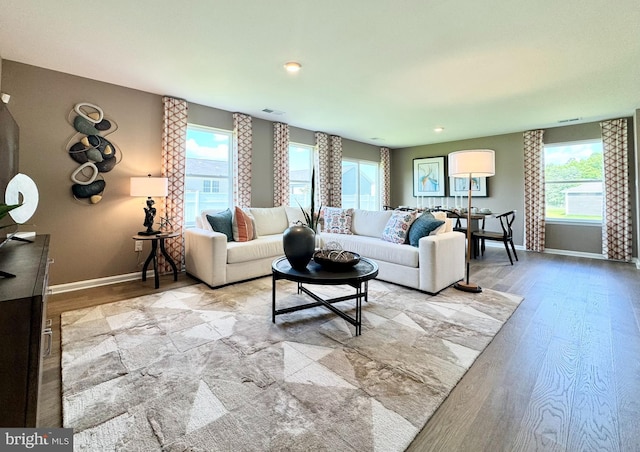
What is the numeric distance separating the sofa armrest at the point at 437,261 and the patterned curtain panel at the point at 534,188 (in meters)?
3.52

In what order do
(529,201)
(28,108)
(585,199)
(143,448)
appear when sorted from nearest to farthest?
(143,448)
(28,108)
(585,199)
(529,201)

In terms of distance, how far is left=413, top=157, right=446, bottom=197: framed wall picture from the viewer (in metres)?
7.23

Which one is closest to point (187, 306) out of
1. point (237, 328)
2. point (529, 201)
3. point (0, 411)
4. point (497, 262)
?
point (237, 328)

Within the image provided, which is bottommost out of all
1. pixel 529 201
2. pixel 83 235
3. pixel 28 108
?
pixel 83 235

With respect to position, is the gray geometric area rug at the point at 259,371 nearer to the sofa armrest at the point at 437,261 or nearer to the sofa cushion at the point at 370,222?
the sofa armrest at the point at 437,261

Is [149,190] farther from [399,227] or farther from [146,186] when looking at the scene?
[399,227]

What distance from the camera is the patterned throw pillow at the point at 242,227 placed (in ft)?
13.0

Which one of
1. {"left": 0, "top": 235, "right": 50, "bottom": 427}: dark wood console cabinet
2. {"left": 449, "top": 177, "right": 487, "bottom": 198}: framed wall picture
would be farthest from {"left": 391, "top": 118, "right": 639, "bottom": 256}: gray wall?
{"left": 0, "top": 235, "right": 50, "bottom": 427}: dark wood console cabinet

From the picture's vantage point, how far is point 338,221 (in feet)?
15.6

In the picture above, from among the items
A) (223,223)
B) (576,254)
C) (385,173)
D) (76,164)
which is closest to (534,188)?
(576,254)

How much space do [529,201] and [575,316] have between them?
4.01 m

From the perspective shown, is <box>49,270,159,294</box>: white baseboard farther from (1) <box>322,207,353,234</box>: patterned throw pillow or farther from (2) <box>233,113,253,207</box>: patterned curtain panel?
(1) <box>322,207,353,234</box>: patterned throw pillow

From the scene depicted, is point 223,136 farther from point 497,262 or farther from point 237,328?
point 497,262

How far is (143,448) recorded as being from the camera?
126 centimetres
